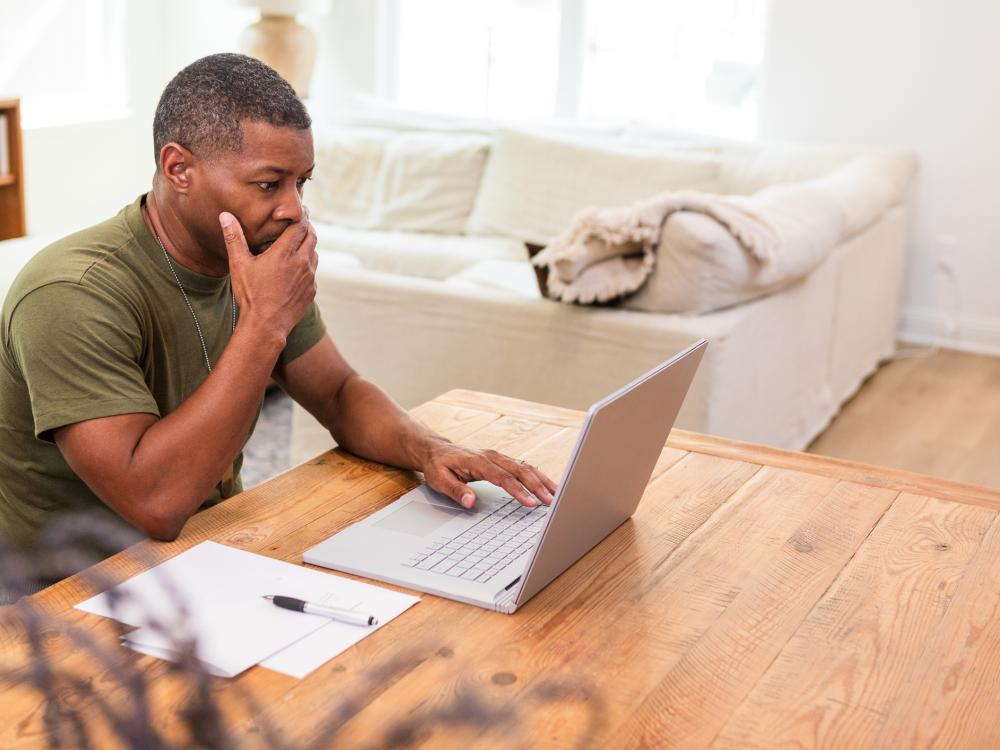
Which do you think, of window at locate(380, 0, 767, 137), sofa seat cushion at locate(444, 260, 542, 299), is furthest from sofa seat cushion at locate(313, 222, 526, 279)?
Result: window at locate(380, 0, 767, 137)

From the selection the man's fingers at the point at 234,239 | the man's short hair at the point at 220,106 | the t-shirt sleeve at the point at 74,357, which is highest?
the man's short hair at the point at 220,106

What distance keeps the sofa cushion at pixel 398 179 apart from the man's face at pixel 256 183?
116 inches

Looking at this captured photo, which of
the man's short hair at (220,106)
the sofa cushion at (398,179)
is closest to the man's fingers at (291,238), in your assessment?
the man's short hair at (220,106)

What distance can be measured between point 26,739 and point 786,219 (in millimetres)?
2510

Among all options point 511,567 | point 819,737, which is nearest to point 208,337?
point 511,567

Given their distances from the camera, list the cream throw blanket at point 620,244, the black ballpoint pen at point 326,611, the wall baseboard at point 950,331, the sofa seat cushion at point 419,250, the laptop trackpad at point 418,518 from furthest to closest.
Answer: the wall baseboard at point 950,331 < the sofa seat cushion at point 419,250 < the cream throw blanket at point 620,244 < the laptop trackpad at point 418,518 < the black ballpoint pen at point 326,611

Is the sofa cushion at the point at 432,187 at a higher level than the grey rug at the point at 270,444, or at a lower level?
higher

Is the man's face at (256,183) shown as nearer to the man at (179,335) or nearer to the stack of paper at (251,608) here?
the man at (179,335)

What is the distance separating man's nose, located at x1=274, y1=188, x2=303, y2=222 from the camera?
1389 mm

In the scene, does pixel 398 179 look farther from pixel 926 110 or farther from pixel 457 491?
pixel 457 491

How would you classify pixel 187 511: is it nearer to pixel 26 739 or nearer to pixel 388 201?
pixel 26 739

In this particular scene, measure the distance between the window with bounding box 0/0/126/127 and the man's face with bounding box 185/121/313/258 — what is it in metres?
4.35

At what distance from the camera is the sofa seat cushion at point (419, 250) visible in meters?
3.93

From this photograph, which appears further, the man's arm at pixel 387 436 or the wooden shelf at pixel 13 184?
the wooden shelf at pixel 13 184
